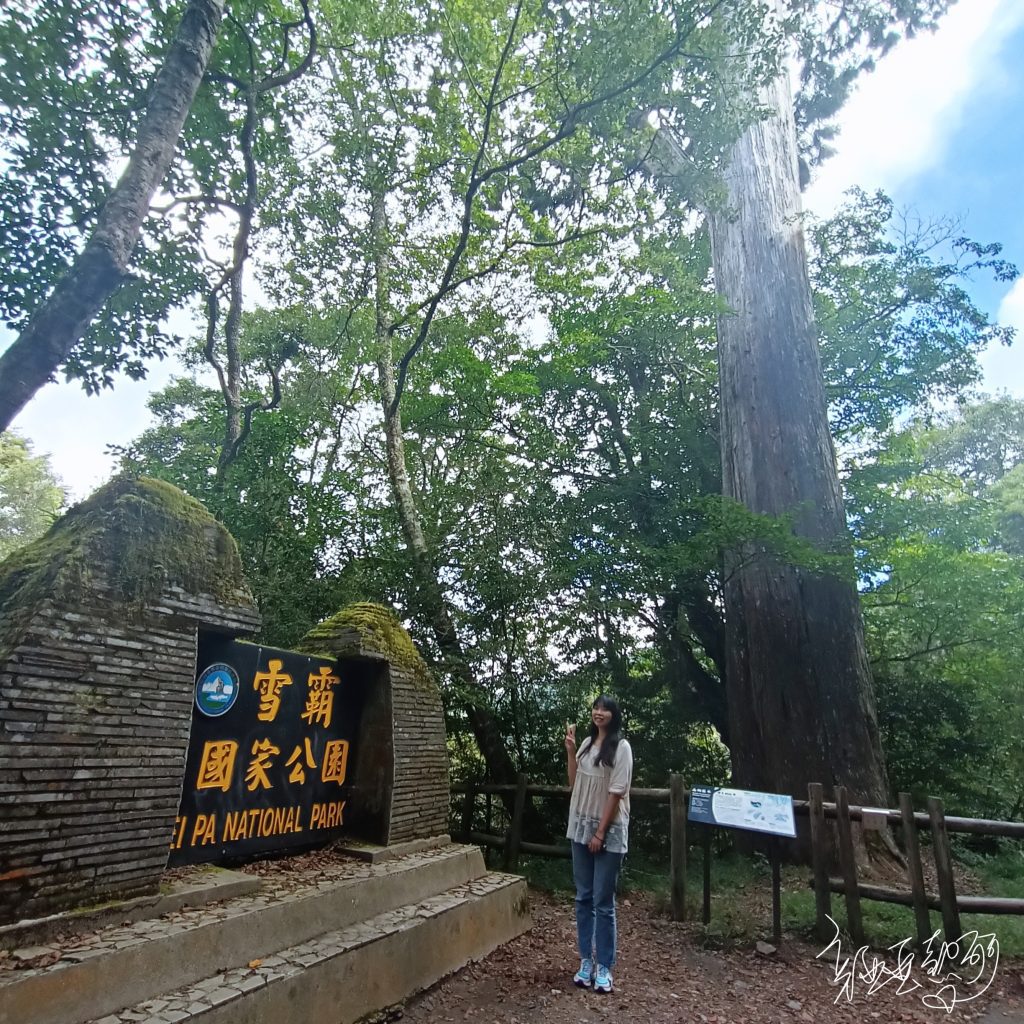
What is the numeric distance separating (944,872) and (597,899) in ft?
7.98

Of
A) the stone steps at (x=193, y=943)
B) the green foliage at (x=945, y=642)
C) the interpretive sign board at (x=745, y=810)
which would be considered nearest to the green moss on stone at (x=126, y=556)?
the stone steps at (x=193, y=943)

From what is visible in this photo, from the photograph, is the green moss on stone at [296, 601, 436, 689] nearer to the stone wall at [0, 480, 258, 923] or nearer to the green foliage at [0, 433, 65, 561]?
the stone wall at [0, 480, 258, 923]

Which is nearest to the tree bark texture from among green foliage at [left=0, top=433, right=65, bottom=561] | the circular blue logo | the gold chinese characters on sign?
the gold chinese characters on sign

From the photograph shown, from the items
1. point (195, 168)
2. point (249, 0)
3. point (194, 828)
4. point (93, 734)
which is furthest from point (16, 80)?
point (194, 828)

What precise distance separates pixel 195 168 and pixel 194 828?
588 centimetres

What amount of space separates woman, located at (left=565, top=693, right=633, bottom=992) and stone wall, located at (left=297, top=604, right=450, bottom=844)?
4.45 feet

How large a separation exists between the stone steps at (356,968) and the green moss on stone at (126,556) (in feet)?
5.61

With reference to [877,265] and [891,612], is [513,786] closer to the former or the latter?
[891,612]

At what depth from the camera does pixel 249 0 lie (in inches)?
223

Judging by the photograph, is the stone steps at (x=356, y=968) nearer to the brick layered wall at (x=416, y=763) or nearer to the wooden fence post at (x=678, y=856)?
the brick layered wall at (x=416, y=763)

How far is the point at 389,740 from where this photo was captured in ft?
14.9

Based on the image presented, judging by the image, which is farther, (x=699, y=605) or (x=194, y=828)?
(x=699, y=605)

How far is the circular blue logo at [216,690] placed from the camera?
3.45 m

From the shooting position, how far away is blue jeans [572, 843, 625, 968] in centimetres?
364
